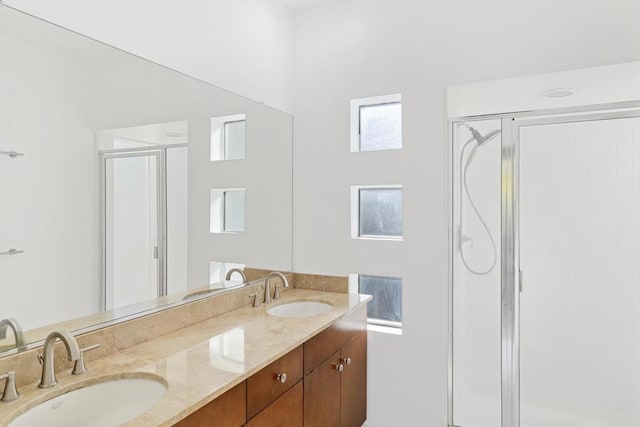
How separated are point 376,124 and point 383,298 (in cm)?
116

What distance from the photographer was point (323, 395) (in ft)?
6.24

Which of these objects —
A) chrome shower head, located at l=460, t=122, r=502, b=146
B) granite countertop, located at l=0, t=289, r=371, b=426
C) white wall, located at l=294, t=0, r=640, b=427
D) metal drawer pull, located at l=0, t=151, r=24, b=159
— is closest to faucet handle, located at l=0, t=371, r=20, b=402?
granite countertop, located at l=0, t=289, r=371, b=426

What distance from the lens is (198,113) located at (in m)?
1.94

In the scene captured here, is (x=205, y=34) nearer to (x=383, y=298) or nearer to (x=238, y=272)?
(x=238, y=272)

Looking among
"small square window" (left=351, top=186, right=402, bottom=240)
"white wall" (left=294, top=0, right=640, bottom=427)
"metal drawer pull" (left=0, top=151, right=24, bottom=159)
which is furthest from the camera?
"small square window" (left=351, top=186, right=402, bottom=240)

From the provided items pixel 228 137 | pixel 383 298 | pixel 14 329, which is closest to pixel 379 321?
pixel 383 298

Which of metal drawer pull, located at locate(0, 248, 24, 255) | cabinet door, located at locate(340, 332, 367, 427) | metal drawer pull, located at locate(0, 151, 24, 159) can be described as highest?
metal drawer pull, located at locate(0, 151, 24, 159)

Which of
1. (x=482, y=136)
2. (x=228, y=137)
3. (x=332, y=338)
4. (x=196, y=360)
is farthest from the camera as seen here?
(x=482, y=136)

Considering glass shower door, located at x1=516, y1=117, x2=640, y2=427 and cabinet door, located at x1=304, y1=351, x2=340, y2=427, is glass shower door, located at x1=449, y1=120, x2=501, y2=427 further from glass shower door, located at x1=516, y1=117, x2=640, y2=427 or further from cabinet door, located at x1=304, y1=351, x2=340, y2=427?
cabinet door, located at x1=304, y1=351, x2=340, y2=427

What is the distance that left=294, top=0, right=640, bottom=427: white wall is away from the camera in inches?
80.1

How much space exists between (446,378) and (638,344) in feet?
3.37

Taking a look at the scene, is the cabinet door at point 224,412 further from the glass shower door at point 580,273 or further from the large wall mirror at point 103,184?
the glass shower door at point 580,273

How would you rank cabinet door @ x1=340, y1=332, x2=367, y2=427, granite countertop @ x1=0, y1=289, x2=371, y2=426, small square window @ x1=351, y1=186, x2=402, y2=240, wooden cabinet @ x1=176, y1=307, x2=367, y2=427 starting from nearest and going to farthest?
1. granite countertop @ x1=0, y1=289, x2=371, y2=426
2. wooden cabinet @ x1=176, y1=307, x2=367, y2=427
3. cabinet door @ x1=340, y1=332, x2=367, y2=427
4. small square window @ x1=351, y1=186, x2=402, y2=240

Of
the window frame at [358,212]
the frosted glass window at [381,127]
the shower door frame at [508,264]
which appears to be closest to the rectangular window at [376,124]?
the frosted glass window at [381,127]
